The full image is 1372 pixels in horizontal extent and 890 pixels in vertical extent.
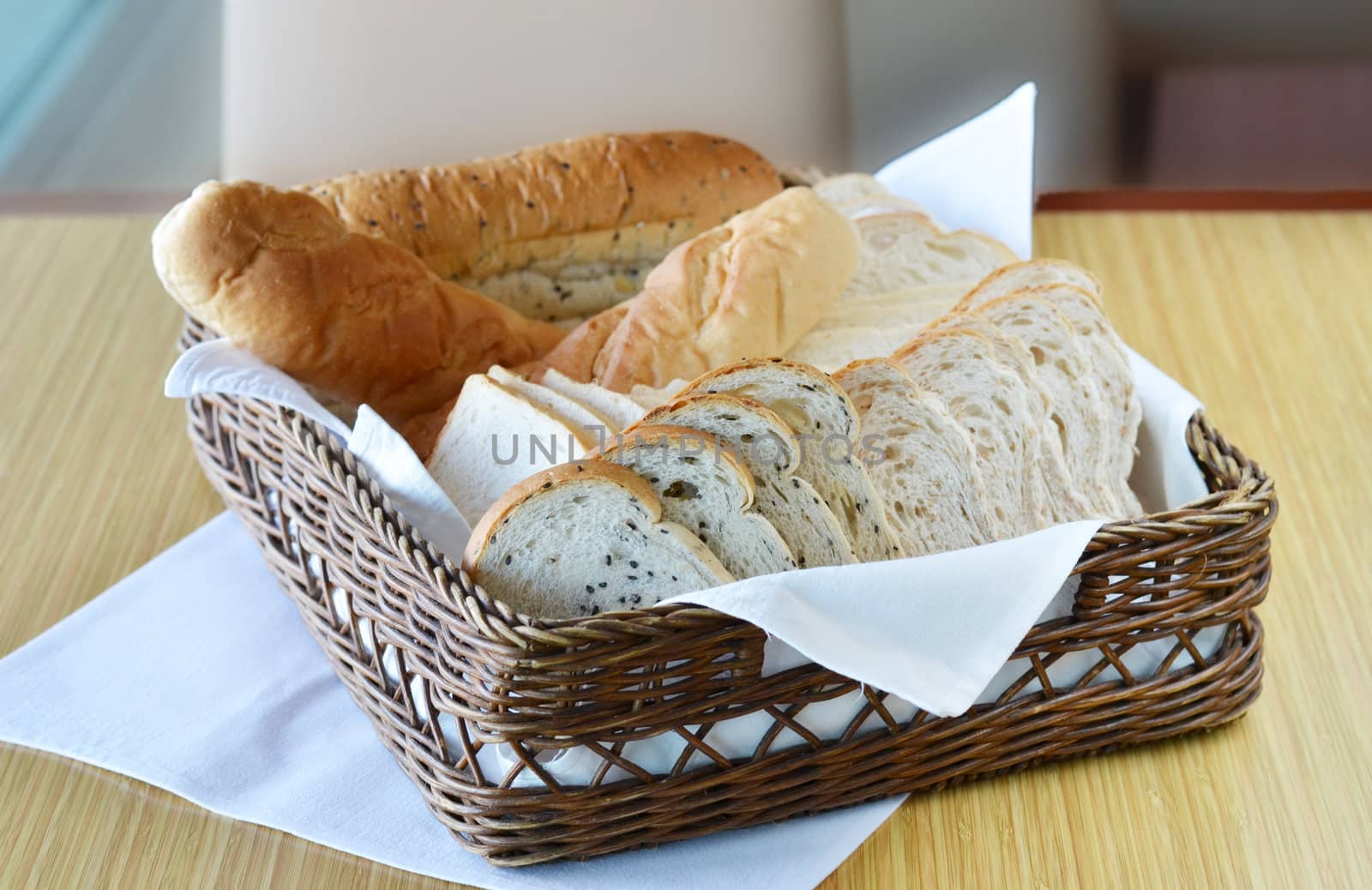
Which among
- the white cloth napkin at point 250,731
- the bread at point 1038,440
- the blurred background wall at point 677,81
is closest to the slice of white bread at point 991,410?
the bread at point 1038,440

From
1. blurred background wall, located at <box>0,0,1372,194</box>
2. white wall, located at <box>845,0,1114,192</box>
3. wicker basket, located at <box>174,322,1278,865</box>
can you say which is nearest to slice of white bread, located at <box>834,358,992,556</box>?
wicker basket, located at <box>174,322,1278,865</box>

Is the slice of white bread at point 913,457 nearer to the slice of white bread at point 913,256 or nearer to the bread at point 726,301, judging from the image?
the bread at point 726,301

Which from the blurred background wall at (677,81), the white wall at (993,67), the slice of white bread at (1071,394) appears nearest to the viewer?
the slice of white bread at (1071,394)

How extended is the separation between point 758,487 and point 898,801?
1.08ft

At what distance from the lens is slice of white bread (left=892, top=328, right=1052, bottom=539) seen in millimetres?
1431

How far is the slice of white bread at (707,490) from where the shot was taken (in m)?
1.19

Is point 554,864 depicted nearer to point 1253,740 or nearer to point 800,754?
point 800,754

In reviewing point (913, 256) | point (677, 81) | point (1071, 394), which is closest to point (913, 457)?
point (1071, 394)

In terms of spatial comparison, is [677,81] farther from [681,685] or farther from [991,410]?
[681,685]

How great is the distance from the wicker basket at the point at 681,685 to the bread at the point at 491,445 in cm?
14

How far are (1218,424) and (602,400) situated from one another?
940mm

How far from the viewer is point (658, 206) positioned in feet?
6.34

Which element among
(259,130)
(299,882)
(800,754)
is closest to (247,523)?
(299,882)

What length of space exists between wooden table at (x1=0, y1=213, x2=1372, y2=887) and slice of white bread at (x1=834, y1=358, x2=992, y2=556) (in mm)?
257
